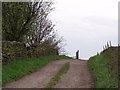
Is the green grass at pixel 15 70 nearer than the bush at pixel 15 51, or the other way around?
the green grass at pixel 15 70

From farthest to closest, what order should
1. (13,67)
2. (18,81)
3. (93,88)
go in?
(13,67), (18,81), (93,88)

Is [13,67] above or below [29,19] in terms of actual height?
below

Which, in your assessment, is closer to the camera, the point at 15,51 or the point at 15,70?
the point at 15,70

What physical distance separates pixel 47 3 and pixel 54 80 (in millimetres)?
21666

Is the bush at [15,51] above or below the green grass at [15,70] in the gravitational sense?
above

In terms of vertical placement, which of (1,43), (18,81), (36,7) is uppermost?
(36,7)

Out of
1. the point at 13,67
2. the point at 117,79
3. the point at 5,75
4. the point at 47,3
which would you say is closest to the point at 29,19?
the point at 47,3

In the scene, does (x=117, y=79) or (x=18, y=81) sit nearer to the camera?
(x=117, y=79)

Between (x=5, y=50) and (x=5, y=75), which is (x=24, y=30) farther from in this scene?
(x=5, y=75)

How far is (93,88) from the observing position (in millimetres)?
16844

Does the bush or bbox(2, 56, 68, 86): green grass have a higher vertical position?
the bush

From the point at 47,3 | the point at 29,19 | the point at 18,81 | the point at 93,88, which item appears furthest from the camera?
the point at 47,3

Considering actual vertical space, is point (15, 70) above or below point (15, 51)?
below

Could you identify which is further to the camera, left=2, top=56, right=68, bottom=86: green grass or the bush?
the bush
